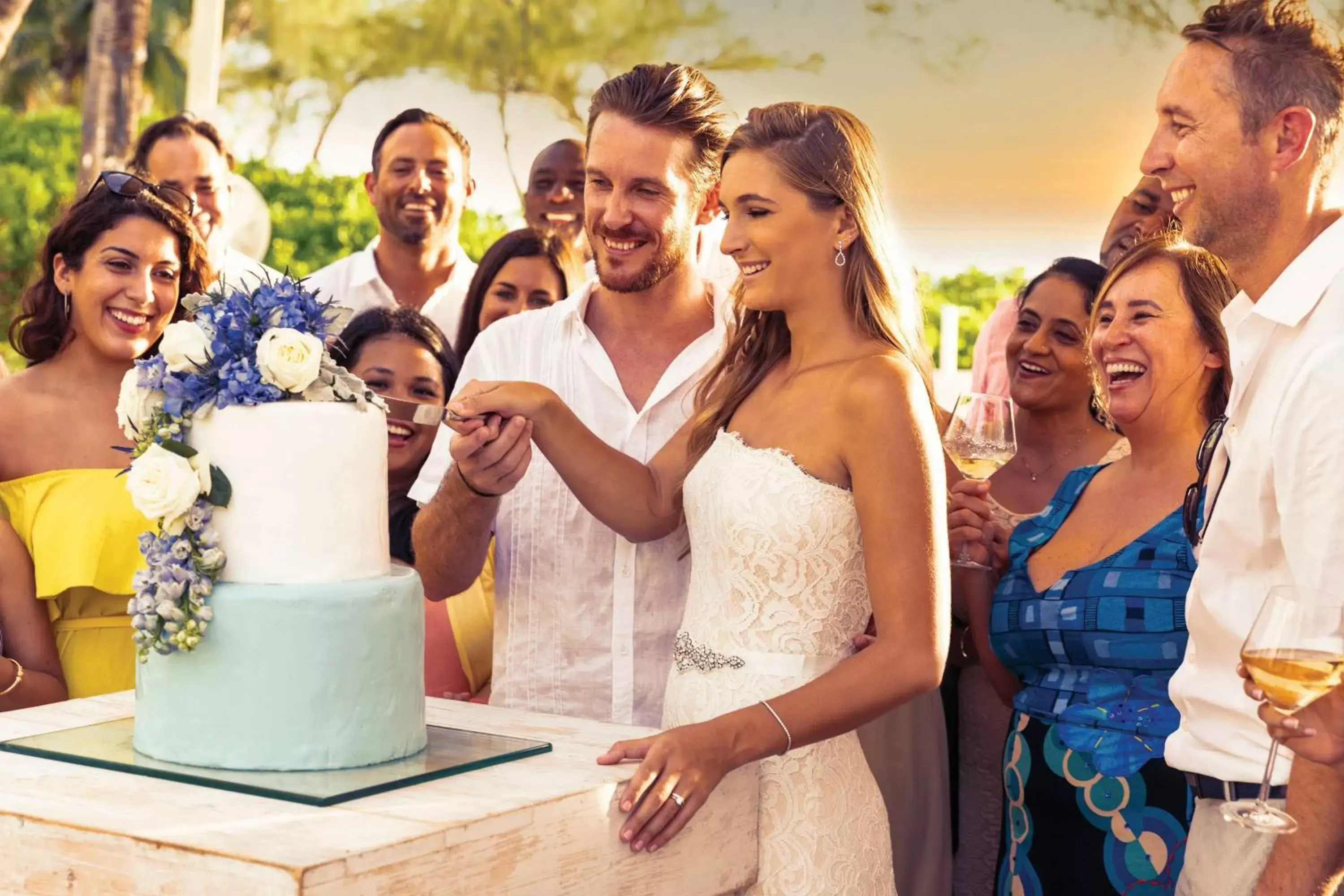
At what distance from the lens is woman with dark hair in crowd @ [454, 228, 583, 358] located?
5.30 meters

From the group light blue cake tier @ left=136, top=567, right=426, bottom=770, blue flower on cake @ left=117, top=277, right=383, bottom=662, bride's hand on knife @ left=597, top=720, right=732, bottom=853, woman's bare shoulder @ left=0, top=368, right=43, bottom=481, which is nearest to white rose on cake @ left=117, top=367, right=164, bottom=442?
blue flower on cake @ left=117, top=277, right=383, bottom=662

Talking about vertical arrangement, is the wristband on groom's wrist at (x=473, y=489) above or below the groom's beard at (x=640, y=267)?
below

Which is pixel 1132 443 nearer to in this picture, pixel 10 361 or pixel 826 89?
pixel 826 89

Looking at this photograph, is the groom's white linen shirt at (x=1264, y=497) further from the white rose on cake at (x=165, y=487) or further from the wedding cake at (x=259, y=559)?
the white rose on cake at (x=165, y=487)

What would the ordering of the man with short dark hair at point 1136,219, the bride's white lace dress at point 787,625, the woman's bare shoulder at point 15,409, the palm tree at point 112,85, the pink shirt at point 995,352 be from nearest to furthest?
the bride's white lace dress at point 787,625, the woman's bare shoulder at point 15,409, the man with short dark hair at point 1136,219, the pink shirt at point 995,352, the palm tree at point 112,85

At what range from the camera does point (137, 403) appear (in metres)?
2.29

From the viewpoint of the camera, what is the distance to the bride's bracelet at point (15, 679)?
3.32 meters

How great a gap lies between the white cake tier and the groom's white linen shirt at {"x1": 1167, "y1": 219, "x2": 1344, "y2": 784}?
1352 mm

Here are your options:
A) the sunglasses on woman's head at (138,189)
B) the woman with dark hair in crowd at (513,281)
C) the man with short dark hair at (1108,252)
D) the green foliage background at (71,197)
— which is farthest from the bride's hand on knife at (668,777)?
the green foliage background at (71,197)

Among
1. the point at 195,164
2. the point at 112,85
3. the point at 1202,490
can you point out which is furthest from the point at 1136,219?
the point at 112,85

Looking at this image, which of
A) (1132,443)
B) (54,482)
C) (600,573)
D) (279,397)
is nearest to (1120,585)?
(1132,443)

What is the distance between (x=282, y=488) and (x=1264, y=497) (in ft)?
4.77

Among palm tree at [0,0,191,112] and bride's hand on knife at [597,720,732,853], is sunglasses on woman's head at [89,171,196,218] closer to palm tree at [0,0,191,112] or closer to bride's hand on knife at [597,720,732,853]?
bride's hand on knife at [597,720,732,853]

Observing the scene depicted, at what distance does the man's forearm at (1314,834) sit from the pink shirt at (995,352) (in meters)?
3.26
